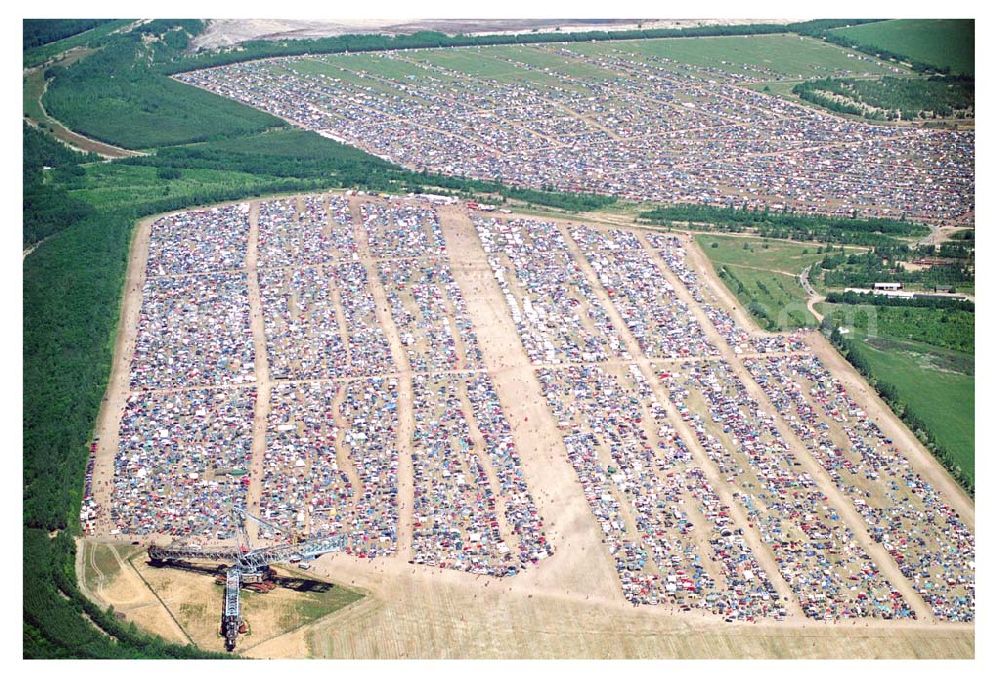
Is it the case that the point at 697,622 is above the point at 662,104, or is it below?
below

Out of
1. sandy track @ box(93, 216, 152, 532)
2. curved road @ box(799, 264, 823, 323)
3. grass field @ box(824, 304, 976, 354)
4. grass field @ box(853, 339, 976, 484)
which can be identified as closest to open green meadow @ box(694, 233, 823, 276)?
curved road @ box(799, 264, 823, 323)

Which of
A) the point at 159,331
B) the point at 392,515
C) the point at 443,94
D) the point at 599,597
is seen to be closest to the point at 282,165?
the point at 443,94

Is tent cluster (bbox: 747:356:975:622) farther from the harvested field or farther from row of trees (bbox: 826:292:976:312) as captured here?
row of trees (bbox: 826:292:976:312)

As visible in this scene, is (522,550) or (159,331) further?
(159,331)

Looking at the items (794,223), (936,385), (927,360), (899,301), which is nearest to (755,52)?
(794,223)

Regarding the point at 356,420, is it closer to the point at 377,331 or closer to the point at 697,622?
the point at 377,331

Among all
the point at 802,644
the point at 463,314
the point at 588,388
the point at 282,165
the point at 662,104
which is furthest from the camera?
the point at 662,104

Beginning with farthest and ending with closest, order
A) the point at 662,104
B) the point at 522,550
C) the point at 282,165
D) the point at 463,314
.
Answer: the point at 662,104 → the point at 282,165 → the point at 463,314 → the point at 522,550
